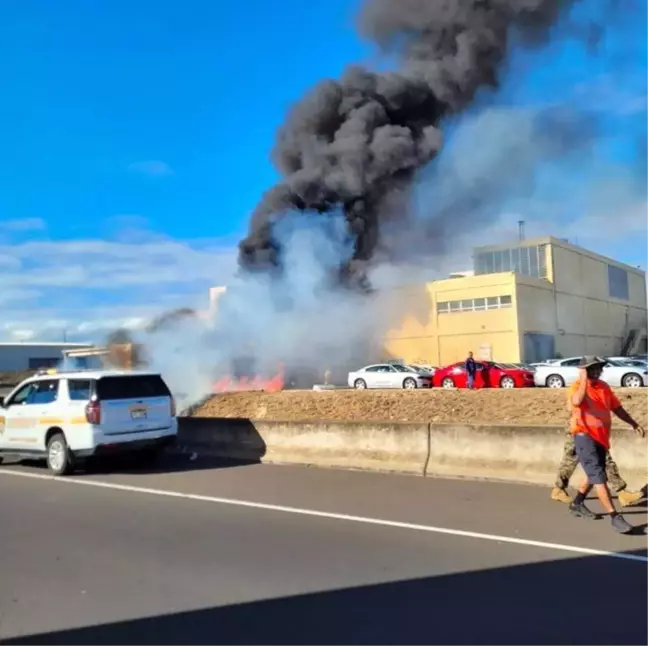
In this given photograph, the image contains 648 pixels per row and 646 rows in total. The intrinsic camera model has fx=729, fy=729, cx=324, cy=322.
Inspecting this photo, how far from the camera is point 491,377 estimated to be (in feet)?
91.2

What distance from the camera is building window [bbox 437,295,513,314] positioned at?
47.1 meters

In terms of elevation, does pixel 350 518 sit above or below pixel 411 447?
below

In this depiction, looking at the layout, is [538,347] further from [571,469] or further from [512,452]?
[571,469]

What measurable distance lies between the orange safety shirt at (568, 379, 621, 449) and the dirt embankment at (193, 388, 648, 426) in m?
6.95

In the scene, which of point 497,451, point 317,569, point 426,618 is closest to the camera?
point 426,618

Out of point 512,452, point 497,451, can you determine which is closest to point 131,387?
point 497,451

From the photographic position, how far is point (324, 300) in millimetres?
26266

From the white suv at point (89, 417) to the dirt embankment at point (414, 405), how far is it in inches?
141

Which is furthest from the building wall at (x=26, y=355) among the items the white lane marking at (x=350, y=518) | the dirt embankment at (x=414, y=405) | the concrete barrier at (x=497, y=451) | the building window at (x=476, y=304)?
the concrete barrier at (x=497, y=451)

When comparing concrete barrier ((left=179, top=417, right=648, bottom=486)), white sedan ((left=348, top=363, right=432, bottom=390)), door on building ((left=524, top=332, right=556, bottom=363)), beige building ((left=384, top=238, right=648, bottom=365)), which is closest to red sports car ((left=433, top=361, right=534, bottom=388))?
white sedan ((left=348, top=363, right=432, bottom=390))

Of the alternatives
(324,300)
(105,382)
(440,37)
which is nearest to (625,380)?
(324,300)

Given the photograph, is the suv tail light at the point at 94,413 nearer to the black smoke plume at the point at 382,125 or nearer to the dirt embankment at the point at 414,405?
the dirt embankment at the point at 414,405

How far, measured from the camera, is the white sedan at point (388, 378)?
2973cm

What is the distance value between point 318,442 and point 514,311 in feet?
122
